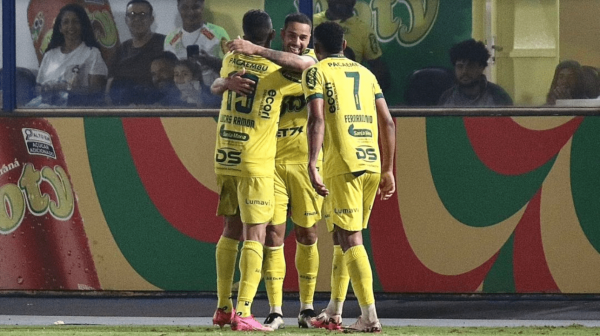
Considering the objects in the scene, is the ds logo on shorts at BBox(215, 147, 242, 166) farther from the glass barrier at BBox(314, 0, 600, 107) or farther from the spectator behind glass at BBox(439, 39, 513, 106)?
the spectator behind glass at BBox(439, 39, 513, 106)

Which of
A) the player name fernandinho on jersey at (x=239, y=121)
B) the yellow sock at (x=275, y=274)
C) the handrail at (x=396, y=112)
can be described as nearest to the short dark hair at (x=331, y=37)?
the player name fernandinho on jersey at (x=239, y=121)

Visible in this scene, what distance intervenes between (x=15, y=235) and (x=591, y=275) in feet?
14.1

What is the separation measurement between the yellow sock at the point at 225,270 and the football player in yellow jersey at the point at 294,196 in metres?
0.22

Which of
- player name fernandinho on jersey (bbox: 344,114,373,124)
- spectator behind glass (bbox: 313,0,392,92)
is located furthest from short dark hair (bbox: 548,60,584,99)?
player name fernandinho on jersey (bbox: 344,114,373,124)

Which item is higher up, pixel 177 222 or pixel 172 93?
pixel 172 93

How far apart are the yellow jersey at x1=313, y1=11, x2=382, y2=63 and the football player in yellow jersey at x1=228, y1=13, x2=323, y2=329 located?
146 centimetres

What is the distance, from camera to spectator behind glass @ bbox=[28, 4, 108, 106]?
1078 centimetres

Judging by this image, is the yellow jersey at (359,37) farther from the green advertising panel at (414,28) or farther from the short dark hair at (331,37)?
the short dark hair at (331,37)

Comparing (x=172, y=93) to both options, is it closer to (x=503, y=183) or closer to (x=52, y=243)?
(x=52, y=243)

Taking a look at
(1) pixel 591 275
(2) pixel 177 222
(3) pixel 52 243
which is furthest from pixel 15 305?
(1) pixel 591 275

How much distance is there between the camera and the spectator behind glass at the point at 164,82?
10727mm

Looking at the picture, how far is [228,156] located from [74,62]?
246 centimetres

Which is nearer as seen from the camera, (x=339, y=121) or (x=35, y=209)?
(x=339, y=121)

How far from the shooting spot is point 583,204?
10406 mm
